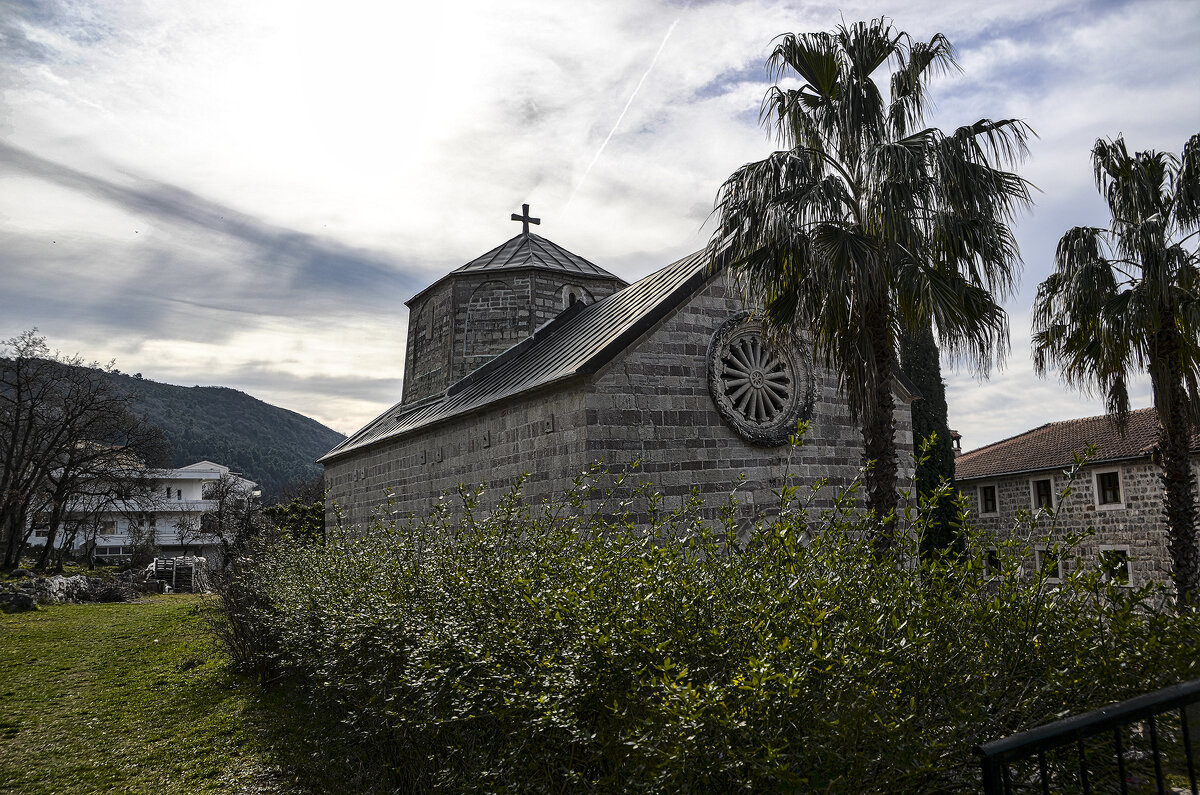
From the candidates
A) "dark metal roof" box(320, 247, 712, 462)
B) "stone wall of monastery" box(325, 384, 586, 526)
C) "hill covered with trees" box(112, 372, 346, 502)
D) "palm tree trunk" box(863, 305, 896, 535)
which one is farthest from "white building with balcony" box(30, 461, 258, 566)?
"palm tree trunk" box(863, 305, 896, 535)

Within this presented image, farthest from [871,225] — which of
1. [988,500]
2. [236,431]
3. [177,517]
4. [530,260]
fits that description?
[236,431]

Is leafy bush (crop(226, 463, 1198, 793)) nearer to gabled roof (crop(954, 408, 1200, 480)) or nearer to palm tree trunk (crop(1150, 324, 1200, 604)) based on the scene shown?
palm tree trunk (crop(1150, 324, 1200, 604))

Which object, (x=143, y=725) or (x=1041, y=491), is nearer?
(x=143, y=725)

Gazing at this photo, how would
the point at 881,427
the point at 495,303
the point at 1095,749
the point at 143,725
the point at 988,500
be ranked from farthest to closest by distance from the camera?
the point at 988,500 < the point at 495,303 < the point at 881,427 < the point at 143,725 < the point at 1095,749

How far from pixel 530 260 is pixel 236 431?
77483 millimetres

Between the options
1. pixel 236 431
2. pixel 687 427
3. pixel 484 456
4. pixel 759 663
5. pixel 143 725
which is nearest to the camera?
pixel 759 663

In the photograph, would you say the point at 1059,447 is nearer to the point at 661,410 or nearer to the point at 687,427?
the point at 687,427

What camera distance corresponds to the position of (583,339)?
12664 mm

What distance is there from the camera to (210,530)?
3928 cm

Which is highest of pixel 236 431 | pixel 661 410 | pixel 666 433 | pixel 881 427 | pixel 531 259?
pixel 236 431

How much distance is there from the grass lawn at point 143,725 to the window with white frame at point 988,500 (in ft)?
76.9

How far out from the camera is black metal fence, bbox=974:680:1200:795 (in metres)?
2.41

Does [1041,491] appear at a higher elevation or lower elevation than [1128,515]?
higher

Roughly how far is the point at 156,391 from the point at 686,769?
312 ft
